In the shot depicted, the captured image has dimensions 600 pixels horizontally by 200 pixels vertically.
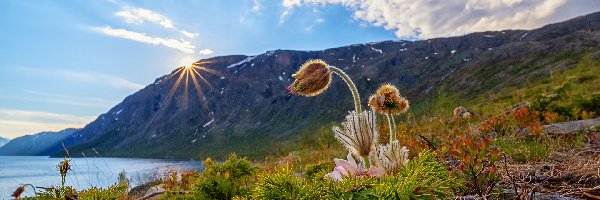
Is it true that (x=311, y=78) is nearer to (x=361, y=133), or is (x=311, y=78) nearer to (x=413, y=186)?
(x=361, y=133)

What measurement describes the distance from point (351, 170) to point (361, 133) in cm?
23

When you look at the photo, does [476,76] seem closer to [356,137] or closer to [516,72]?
[516,72]

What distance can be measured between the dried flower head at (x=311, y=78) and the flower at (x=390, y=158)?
2.08 feet

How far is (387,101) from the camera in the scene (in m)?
3.23

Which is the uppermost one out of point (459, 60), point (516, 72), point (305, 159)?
point (459, 60)

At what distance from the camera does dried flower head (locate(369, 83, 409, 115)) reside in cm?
320

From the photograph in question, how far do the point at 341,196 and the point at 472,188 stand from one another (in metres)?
1.85

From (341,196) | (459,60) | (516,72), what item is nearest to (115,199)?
(341,196)

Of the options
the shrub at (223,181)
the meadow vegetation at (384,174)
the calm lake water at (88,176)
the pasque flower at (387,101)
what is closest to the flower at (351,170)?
the meadow vegetation at (384,174)

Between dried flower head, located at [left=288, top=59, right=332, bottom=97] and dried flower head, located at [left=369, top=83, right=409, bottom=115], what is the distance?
0.63 m

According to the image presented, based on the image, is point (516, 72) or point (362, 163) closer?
point (362, 163)

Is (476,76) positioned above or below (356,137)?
above

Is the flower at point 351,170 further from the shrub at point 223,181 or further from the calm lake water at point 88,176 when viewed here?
the calm lake water at point 88,176

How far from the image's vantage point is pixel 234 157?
4422 mm
